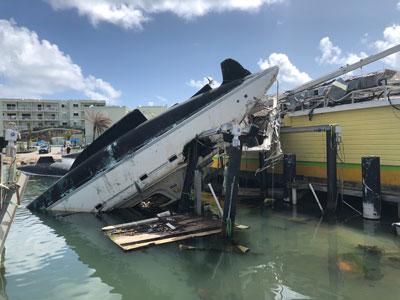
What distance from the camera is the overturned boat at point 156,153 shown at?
10664 millimetres

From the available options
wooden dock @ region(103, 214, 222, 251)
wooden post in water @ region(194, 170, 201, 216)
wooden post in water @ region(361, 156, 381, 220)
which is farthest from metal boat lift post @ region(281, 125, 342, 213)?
Result: wooden post in water @ region(194, 170, 201, 216)

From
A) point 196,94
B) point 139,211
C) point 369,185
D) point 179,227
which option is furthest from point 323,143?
point 139,211

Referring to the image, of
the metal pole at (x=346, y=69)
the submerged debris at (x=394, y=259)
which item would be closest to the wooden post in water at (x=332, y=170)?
the metal pole at (x=346, y=69)

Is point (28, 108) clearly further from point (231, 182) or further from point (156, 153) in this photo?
point (231, 182)

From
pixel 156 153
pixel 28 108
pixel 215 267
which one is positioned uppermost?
pixel 28 108

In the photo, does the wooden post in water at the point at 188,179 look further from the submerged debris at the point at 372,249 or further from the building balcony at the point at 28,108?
the building balcony at the point at 28,108

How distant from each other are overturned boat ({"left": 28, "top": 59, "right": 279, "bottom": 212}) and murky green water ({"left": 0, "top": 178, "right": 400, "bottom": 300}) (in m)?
2.02

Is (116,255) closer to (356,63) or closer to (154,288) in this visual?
(154,288)

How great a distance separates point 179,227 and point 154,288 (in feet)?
10.4

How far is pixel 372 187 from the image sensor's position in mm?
Answer: 9555

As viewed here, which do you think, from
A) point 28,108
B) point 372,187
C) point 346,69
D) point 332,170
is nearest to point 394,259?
point 372,187

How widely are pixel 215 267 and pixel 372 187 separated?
21.1ft

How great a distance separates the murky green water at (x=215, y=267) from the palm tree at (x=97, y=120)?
48.0 metres

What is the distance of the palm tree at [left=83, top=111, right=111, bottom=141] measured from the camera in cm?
5459
